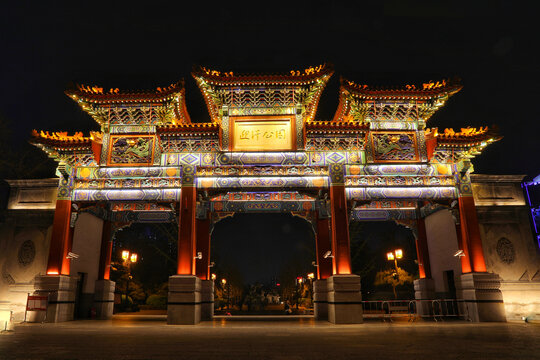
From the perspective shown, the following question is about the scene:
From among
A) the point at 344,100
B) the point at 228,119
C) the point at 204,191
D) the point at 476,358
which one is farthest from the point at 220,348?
the point at 344,100

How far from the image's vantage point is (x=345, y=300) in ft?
44.1

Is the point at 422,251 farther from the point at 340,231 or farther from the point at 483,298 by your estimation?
the point at 340,231

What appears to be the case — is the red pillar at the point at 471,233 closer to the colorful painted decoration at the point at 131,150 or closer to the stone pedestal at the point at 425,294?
the stone pedestal at the point at 425,294

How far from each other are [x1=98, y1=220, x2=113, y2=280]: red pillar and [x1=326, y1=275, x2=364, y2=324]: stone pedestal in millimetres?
12491

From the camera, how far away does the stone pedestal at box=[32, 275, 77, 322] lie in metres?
14.0

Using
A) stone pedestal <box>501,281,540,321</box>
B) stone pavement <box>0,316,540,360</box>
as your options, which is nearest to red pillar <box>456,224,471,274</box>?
stone pedestal <box>501,281,540,321</box>

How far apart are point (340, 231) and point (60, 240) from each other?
466 inches

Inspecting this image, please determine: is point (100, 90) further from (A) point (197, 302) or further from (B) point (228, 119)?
(A) point (197, 302)

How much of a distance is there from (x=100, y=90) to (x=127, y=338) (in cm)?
1124

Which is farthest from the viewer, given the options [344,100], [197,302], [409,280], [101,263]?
[409,280]

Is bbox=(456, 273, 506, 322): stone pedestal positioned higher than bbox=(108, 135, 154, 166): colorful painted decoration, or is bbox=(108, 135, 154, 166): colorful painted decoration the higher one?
bbox=(108, 135, 154, 166): colorful painted decoration

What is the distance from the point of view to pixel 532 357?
575 cm

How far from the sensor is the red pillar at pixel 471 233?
14.4 meters

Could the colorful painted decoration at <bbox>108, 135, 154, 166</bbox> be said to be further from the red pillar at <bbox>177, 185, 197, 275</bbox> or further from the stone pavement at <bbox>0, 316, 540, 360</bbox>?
the stone pavement at <bbox>0, 316, 540, 360</bbox>
